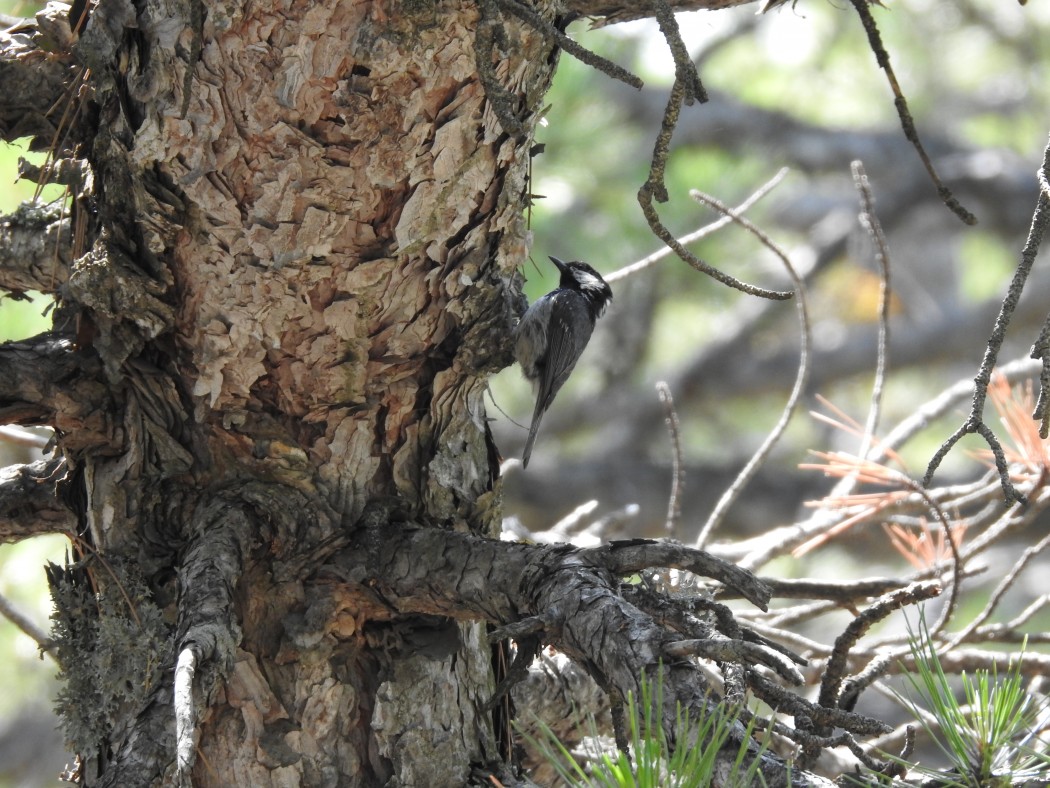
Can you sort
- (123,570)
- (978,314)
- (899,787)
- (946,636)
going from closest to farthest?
1. (899,787)
2. (123,570)
3. (946,636)
4. (978,314)

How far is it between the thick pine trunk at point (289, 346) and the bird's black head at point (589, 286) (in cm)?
143

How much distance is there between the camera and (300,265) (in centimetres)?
160

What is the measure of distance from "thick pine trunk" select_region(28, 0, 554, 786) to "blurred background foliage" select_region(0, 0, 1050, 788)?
2.46 m

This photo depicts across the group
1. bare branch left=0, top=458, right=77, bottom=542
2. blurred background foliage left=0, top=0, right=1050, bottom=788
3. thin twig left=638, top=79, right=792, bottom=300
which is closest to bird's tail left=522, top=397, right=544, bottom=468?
bare branch left=0, top=458, right=77, bottom=542

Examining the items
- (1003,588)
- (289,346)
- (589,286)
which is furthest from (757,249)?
(289,346)

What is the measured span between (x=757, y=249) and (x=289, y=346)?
535 centimetres

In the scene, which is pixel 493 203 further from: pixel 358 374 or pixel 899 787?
pixel 899 787

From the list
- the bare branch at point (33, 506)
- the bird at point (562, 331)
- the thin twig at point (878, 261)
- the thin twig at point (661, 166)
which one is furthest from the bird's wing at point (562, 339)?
the thin twig at point (661, 166)

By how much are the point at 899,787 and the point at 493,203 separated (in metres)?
1.01

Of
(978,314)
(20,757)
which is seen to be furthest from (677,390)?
(20,757)

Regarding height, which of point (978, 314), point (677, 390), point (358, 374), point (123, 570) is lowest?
point (123, 570)

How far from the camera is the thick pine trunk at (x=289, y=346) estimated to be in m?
1.50

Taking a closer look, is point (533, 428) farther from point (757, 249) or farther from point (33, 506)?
point (757, 249)

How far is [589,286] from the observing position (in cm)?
324
